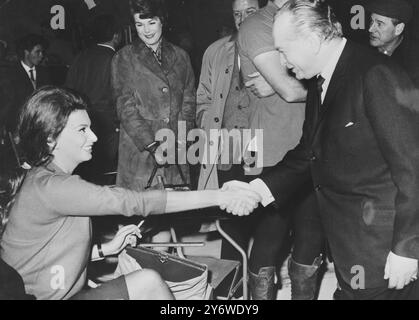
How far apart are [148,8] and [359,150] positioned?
68.7 inches

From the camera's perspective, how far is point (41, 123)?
2.06m

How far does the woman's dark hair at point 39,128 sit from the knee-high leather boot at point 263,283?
4.28 ft

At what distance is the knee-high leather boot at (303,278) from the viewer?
2.71 meters

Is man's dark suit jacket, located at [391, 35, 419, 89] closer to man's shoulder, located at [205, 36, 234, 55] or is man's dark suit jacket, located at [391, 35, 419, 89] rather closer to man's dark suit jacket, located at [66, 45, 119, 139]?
man's shoulder, located at [205, 36, 234, 55]

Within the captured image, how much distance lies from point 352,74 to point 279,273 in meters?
2.01

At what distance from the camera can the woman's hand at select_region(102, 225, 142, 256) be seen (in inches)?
91.4

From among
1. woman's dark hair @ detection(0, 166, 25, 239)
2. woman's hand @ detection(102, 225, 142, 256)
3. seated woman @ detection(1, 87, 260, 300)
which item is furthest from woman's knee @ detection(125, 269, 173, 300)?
woman's dark hair @ detection(0, 166, 25, 239)

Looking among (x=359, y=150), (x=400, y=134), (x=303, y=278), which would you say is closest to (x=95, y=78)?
(x=303, y=278)

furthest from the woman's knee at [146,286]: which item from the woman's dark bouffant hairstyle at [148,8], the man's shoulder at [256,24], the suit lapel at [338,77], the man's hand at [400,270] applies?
the woman's dark bouffant hairstyle at [148,8]

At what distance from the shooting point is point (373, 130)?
1.80 meters

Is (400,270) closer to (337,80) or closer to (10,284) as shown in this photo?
(337,80)

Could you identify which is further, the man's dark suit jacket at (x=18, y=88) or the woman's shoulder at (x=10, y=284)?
the man's dark suit jacket at (x=18, y=88)

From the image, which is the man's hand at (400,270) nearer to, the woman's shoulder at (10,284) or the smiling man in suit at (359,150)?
the smiling man in suit at (359,150)
